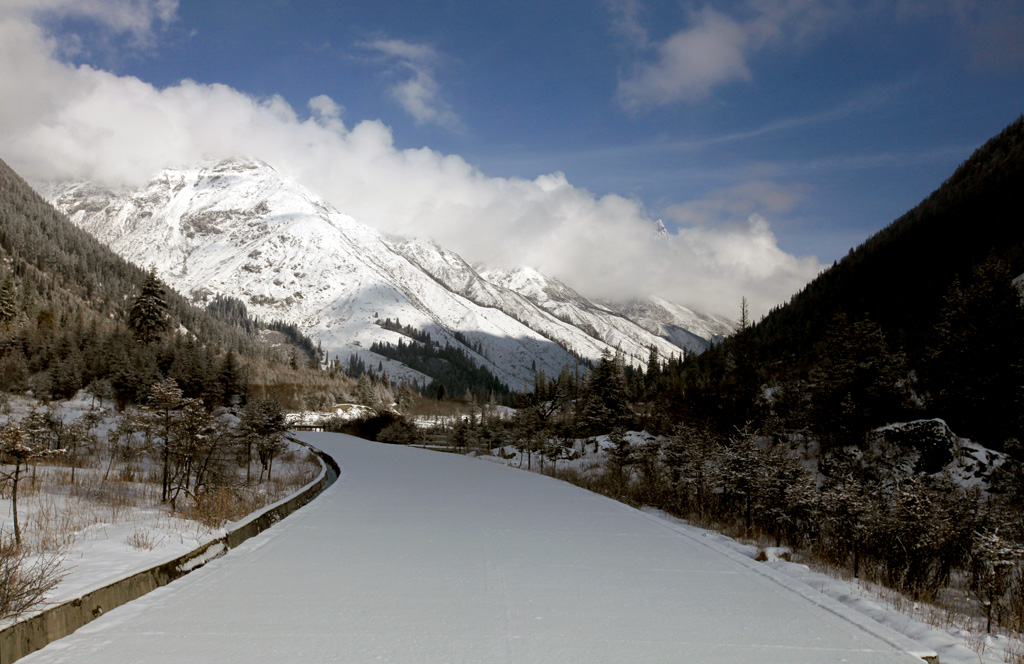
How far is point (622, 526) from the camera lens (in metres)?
9.67

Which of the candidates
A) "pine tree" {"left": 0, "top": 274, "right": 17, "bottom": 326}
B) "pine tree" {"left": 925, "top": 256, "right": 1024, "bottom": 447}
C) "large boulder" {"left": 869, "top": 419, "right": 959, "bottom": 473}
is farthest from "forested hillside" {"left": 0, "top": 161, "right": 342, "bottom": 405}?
"pine tree" {"left": 925, "top": 256, "right": 1024, "bottom": 447}

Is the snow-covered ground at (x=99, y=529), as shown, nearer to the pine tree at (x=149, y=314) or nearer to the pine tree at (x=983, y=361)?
the pine tree at (x=983, y=361)

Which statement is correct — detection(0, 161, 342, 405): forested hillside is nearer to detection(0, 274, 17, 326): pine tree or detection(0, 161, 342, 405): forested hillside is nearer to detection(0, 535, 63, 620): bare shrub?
detection(0, 274, 17, 326): pine tree

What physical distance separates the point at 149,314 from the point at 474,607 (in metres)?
67.4

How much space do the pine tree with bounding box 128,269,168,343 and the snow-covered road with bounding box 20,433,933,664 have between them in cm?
6205

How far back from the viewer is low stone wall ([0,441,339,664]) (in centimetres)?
370

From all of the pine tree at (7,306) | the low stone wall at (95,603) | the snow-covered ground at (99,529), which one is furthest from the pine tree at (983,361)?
the pine tree at (7,306)

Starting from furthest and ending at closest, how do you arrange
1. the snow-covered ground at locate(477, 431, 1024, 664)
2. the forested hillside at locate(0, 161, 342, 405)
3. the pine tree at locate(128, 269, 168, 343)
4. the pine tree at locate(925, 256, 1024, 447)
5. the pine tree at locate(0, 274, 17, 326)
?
the pine tree at locate(0, 274, 17, 326) < the pine tree at locate(128, 269, 168, 343) < the forested hillside at locate(0, 161, 342, 405) < the pine tree at locate(925, 256, 1024, 447) < the snow-covered ground at locate(477, 431, 1024, 664)

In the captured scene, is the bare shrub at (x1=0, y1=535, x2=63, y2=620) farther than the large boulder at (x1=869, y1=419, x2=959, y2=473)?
No

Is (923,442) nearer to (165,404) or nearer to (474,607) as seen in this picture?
(474,607)

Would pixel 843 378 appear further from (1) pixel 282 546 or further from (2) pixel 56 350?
(2) pixel 56 350

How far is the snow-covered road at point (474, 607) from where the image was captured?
3895 mm

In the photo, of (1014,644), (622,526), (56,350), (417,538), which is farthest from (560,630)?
(56,350)

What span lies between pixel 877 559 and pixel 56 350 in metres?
80.8
